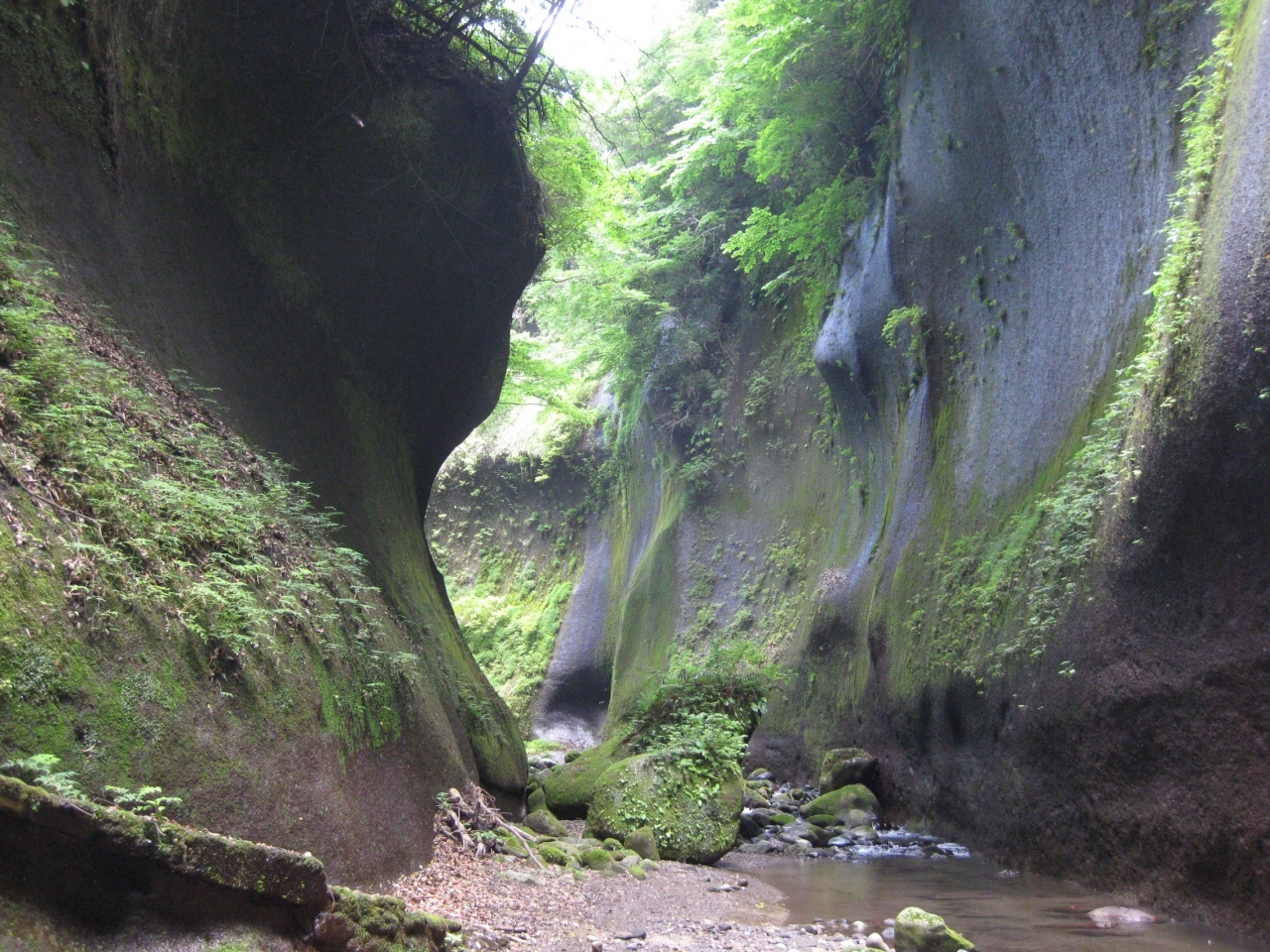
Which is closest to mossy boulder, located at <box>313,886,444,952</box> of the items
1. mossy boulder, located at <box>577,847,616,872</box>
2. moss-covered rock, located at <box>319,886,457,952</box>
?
moss-covered rock, located at <box>319,886,457,952</box>

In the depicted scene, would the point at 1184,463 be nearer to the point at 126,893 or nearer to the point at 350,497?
the point at 126,893

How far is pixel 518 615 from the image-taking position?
25.8 meters

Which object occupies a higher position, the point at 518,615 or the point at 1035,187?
the point at 1035,187

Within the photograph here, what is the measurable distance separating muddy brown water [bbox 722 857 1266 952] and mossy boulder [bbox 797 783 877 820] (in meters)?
1.75

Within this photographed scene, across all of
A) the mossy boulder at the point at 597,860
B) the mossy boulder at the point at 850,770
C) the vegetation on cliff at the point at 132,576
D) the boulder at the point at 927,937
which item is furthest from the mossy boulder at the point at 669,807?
the boulder at the point at 927,937

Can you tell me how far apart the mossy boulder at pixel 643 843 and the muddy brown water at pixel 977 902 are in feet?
3.29

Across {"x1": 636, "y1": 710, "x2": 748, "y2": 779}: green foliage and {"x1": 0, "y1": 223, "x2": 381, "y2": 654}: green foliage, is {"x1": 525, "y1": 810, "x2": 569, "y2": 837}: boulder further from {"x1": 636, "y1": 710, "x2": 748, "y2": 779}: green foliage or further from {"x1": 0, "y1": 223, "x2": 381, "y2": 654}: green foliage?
{"x1": 0, "y1": 223, "x2": 381, "y2": 654}: green foliage

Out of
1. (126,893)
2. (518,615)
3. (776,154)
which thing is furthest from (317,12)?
(518,615)

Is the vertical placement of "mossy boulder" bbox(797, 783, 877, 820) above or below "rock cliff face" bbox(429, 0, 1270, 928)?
below

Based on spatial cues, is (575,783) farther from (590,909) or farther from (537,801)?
(590,909)

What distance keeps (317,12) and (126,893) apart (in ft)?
29.0

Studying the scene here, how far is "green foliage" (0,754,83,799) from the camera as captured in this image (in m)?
2.83

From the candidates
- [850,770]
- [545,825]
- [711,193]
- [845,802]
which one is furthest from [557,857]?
[711,193]

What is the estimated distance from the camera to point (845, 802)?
10.8m
